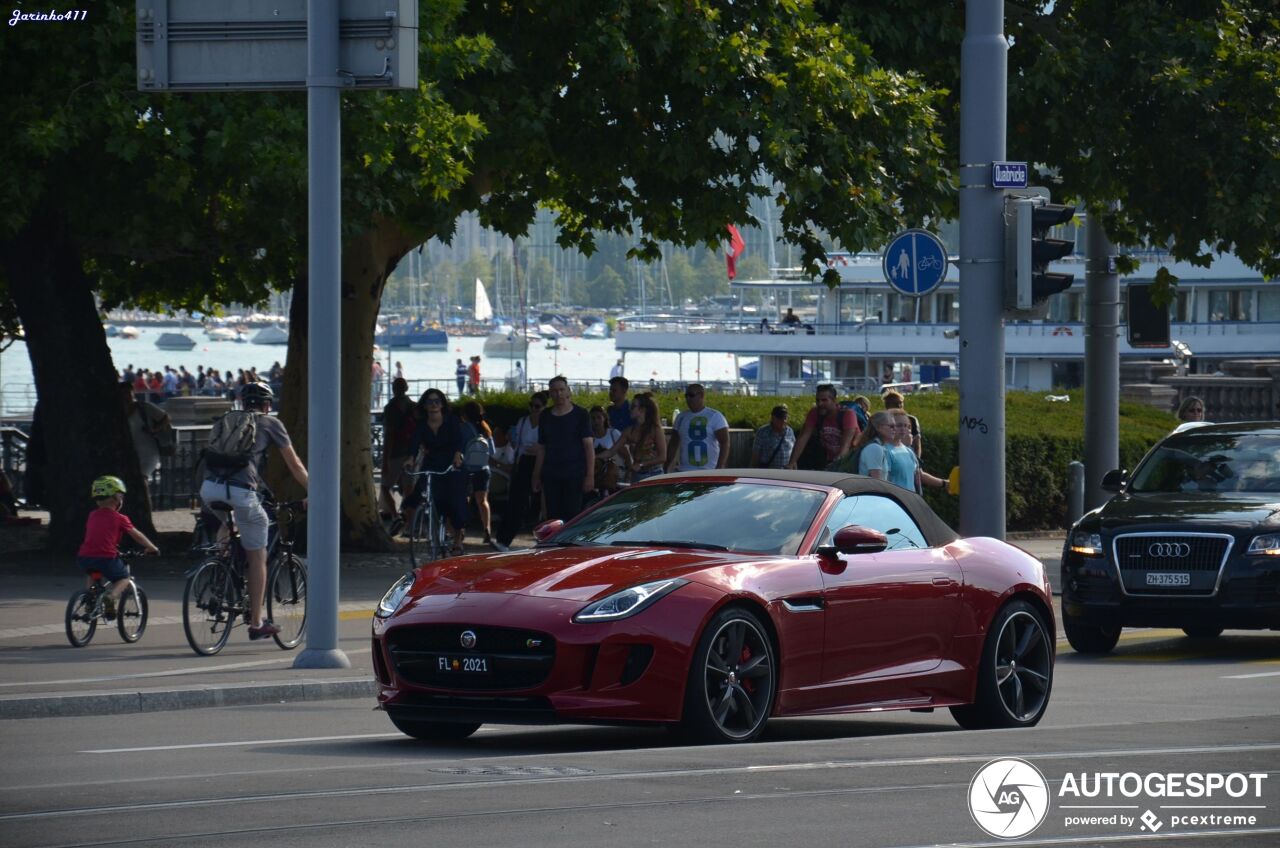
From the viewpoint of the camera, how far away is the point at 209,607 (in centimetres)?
1360

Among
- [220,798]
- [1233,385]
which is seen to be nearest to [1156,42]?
[220,798]

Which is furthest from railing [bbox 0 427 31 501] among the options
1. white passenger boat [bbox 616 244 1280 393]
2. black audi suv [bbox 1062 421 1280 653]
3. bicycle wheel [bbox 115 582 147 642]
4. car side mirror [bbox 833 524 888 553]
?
white passenger boat [bbox 616 244 1280 393]

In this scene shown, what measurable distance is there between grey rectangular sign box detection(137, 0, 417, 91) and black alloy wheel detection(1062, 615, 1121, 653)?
6489mm

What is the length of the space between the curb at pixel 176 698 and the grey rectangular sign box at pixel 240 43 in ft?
12.2

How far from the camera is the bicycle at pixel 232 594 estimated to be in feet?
44.4

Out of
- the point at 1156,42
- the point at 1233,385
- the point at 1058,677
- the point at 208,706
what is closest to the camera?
the point at 208,706

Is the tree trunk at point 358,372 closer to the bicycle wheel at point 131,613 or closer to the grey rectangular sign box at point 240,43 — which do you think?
the bicycle wheel at point 131,613

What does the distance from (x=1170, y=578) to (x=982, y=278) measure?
2.59 meters

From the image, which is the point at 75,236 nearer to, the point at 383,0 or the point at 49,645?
the point at 49,645

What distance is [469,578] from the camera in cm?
934

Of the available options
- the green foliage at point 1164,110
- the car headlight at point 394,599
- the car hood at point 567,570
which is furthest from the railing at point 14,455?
the car hood at point 567,570

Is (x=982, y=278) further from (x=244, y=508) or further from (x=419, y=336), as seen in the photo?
(x=419, y=336)

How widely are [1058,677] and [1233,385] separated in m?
27.2

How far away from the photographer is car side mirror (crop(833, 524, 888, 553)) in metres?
9.65
